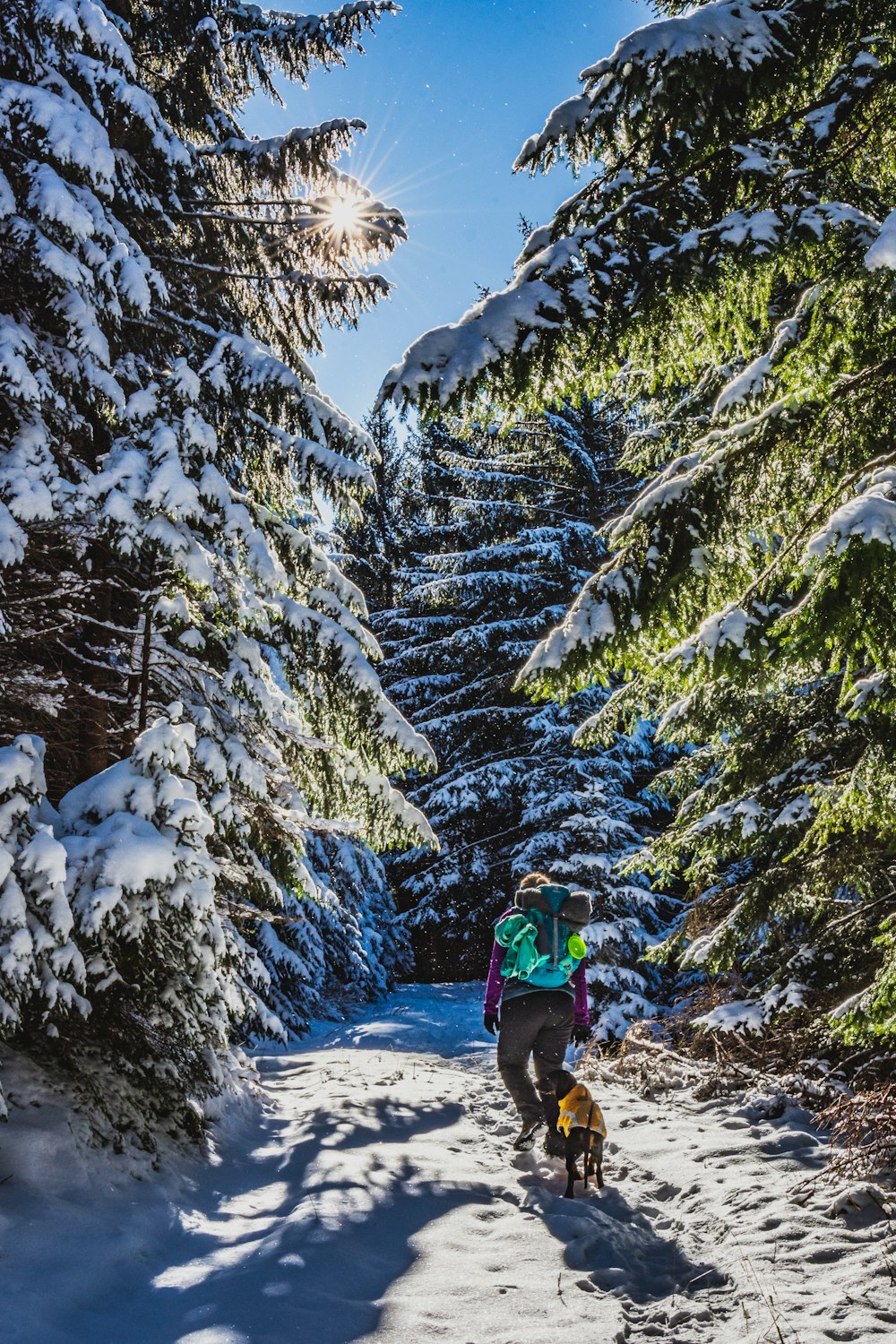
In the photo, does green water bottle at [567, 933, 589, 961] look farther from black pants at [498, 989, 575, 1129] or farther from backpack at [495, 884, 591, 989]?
black pants at [498, 989, 575, 1129]

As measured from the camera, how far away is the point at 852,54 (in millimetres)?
3330

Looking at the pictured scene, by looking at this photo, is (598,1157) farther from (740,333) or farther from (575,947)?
(740,333)

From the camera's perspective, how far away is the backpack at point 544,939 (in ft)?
17.1

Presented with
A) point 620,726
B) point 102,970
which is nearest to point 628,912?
point 620,726

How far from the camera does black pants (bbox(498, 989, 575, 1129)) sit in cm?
520

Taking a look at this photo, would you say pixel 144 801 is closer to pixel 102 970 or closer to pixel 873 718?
pixel 102 970

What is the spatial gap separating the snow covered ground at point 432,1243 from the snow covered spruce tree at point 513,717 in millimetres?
6906

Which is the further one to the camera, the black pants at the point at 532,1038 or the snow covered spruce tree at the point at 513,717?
the snow covered spruce tree at the point at 513,717

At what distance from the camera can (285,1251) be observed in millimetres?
3520

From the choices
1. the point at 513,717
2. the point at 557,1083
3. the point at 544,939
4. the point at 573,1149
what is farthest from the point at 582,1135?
the point at 513,717

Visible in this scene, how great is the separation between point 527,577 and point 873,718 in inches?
444

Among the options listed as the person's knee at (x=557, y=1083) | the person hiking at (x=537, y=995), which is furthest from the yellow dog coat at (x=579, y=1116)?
the person hiking at (x=537, y=995)

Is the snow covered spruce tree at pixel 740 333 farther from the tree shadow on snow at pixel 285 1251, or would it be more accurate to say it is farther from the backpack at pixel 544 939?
the tree shadow on snow at pixel 285 1251

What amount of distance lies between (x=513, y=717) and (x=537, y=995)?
12248 millimetres
